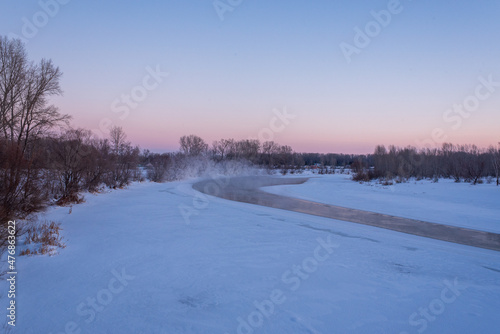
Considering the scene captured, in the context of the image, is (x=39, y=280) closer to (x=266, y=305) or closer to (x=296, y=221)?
(x=266, y=305)

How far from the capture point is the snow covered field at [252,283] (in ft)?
13.0

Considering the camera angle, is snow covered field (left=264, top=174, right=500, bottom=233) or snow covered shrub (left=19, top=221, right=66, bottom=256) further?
snow covered field (left=264, top=174, right=500, bottom=233)

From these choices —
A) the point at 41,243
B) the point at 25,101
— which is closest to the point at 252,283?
the point at 41,243

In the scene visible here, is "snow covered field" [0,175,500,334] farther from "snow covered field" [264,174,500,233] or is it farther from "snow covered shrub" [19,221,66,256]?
"snow covered field" [264,174,500,233]

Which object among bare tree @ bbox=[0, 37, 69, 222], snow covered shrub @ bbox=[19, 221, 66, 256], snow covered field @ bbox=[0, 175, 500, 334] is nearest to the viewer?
snow covered field @ bbox=[0, 175, 500, 334]

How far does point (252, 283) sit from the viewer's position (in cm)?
516

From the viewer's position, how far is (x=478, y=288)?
5.23 m

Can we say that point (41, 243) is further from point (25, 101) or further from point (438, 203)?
point (438, 203)

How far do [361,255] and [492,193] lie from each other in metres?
16.5

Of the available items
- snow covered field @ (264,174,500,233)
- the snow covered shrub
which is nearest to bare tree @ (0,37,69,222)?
the snow covered shrub

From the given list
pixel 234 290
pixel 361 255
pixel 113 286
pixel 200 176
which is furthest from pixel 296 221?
pixel 200 176

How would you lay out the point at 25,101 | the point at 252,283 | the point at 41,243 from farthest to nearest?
the point at 25,101, the point at 41,243, the point at 252,283

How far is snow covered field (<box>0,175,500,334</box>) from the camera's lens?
3949mm

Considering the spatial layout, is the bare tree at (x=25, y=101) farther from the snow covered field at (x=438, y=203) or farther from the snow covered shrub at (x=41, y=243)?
the snow covered field at (x=438, y=203)
